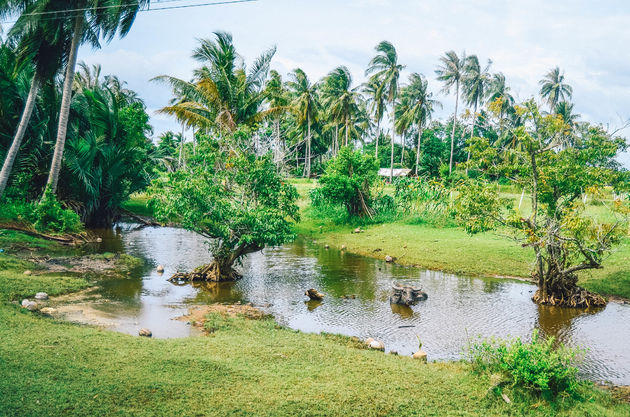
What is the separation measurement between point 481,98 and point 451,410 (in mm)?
55036

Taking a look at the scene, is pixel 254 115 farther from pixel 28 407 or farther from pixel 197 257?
pixel 28 407

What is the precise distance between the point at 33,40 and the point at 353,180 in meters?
17.0

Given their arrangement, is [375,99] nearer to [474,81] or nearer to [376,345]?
[474,81]

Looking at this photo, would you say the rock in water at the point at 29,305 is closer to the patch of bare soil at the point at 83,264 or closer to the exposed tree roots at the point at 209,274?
the patch of bare soil at the point at 83,264

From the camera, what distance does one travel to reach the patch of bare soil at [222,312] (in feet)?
38.2

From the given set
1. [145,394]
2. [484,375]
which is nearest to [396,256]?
[484,375]

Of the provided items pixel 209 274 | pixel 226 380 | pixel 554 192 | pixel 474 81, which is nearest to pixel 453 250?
pixel 554 192

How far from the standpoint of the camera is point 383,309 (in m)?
13.4

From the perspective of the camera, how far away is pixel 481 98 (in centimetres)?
5612

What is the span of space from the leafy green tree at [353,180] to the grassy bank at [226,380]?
62.0ft

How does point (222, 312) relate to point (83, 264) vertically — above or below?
below

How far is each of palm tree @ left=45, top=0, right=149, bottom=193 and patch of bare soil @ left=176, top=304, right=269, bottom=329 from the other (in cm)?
1219

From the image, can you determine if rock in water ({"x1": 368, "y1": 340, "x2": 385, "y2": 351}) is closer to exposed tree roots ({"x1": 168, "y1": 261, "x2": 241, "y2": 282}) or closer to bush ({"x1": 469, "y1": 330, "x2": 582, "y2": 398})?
bush ({"x1": 469, "y1": 330, "x2": 582, "y2": 398})

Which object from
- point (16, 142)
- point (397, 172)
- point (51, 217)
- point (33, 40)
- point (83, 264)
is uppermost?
point (33, 40)
